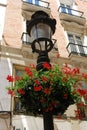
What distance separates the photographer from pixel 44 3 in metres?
16.0

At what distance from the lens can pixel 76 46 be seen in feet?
44.5

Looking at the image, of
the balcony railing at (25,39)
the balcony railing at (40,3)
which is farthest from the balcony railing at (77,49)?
the balcony railing at (40,3)

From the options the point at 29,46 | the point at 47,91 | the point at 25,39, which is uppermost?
the point at 25,39

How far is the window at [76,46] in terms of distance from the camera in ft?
43.4

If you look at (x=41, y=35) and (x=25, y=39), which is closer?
(x=41, y=35)

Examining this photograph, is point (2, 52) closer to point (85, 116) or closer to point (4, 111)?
point (4, 111)

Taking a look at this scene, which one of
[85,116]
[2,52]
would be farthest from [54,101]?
[2,52]

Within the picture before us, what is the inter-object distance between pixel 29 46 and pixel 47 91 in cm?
733

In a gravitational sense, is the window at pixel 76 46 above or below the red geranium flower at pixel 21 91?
above

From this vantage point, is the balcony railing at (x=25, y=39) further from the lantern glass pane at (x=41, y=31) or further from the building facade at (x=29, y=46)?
the lantern glass pane at (x=41, y=31)

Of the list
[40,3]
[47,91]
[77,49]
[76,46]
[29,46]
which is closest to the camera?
[47,91]

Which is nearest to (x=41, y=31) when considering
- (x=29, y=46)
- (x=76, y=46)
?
(x=29, y=46)

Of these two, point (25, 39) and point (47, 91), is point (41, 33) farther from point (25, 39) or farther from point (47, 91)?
point (25, 39)

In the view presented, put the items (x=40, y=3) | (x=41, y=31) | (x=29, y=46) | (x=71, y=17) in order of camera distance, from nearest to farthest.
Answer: (x=41, y=31)
(x=29, y=46)
(x=71, y=17)
(x=40, y=3)
